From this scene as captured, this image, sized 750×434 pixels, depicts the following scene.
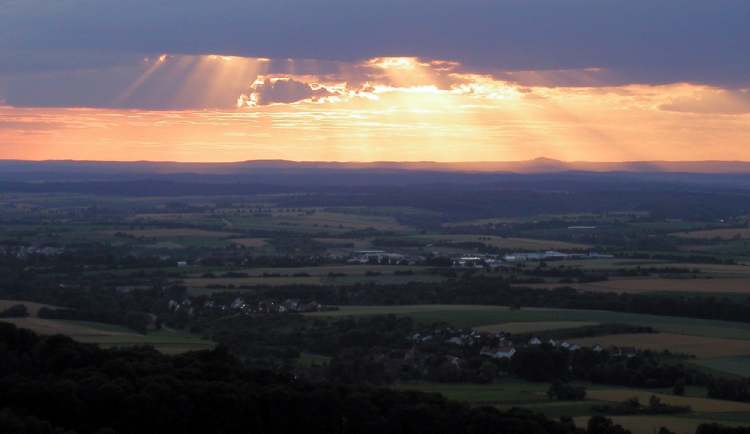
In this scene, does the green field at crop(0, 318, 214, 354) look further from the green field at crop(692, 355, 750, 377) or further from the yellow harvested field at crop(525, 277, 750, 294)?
the yellow harvested field at crop(525, 277, 750, 294)

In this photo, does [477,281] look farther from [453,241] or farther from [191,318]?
[453,241]

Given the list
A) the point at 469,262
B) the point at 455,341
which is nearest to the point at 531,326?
the point at 455,341

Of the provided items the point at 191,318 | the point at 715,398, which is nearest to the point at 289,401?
the point at 715,398

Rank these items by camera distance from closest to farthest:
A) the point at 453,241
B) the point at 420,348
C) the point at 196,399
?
the point at 196,399, the point at 420,348, the point at 453,241

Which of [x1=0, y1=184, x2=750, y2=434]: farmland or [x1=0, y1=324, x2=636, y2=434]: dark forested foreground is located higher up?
[x1=0, y1=324, x2=636, y2=434]: dark forested foreground

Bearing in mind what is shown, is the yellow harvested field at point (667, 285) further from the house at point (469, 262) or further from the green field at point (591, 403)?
the green field at point (591, 403)

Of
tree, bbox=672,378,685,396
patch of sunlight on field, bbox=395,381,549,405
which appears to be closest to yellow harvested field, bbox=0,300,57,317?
patch of sunlight on field, bbox=395,381,549,405

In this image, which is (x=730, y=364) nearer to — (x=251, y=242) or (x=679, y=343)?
(x=679, y=343)
